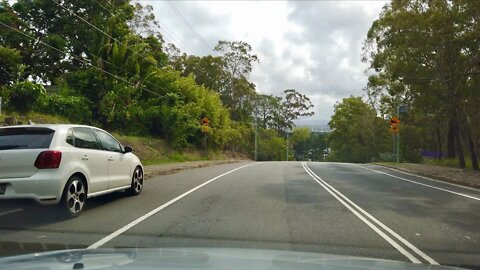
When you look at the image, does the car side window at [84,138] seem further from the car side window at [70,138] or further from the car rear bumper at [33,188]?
the car rear bumper at [33,188]

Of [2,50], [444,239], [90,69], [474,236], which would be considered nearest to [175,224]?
[444,239]

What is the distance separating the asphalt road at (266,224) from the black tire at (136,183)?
0.67 feet

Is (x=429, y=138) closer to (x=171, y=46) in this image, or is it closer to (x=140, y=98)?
(x=171, y=46)

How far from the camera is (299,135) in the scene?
353 ft

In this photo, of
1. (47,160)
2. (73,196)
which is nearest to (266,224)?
(73,196)

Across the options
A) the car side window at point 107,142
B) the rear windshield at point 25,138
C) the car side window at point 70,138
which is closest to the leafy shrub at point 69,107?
the car side window at point 107,142

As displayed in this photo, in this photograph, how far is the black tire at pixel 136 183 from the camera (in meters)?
12.3

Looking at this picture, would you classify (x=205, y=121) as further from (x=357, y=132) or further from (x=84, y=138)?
(x=357, y=132)

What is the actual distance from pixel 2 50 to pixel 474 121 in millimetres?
29103

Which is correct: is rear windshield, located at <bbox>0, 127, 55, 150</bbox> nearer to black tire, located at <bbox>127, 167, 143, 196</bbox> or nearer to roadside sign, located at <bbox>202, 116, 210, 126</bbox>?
black tire, located at <bbox>127, 167, 143, 196</bbox>

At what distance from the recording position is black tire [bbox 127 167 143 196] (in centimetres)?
1230

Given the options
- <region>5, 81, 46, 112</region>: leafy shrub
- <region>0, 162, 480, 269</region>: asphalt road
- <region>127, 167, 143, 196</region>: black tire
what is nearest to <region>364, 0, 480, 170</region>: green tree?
<region>0, 162, 480, 269</region>: asphalt road

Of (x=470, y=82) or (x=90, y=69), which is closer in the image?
(x=470, y=82)

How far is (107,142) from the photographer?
1109 cm
